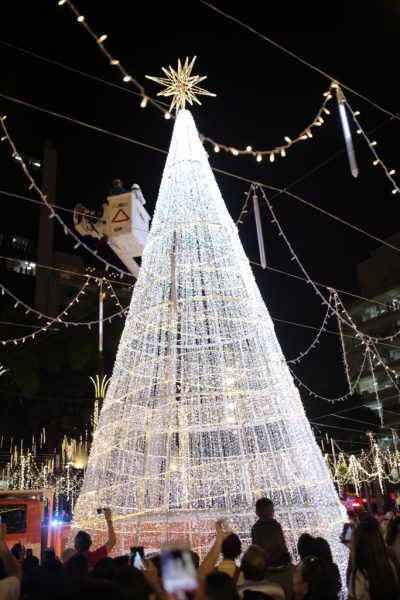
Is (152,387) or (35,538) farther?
(35,538)

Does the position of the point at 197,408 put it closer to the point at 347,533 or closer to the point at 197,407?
the point at 197,407

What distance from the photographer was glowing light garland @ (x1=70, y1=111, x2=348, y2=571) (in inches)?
275

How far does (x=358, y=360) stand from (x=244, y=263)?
139ft

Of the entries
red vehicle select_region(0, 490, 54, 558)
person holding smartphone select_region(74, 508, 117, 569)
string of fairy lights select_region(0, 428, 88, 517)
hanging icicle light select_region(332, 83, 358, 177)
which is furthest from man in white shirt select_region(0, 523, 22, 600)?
string of fairy lights select_region(0, 428, 88, 517)

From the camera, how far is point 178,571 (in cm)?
233

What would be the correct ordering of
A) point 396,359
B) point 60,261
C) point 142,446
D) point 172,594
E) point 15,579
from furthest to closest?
1. point 396,359
2. point 60,261
3. point 142,446
4. point 15,579
5. point 172,594

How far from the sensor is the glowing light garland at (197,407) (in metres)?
6.99

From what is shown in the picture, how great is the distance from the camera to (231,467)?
7.66 metres

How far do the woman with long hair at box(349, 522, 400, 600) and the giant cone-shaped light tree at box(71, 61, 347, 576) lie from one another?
3318 mm

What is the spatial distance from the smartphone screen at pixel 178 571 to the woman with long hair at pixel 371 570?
1464mm

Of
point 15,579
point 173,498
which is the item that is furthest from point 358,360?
point 15,579

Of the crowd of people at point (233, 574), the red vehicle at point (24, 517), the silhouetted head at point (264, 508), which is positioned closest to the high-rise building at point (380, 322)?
the red vehicle at point (24, 517)

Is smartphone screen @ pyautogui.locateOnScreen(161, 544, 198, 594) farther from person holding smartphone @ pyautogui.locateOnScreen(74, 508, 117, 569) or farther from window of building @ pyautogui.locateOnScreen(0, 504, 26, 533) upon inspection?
window of building @ pyautogui.locateOnScreen(0, 504, 26, 533)

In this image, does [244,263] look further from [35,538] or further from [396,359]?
[396,359]
